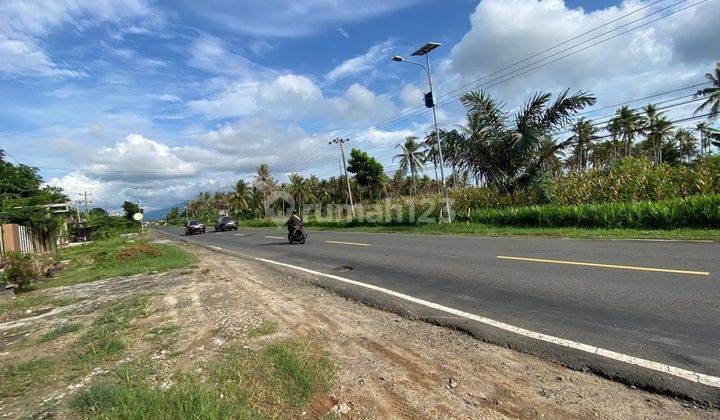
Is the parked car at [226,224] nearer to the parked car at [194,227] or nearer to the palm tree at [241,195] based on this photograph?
the parked car at [194,227]

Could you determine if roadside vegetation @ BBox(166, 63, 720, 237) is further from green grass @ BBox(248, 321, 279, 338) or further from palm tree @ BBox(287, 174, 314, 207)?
palm tree @ BBox(287, 174, 314, 207)

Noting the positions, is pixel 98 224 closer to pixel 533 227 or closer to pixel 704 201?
pixel 533 227

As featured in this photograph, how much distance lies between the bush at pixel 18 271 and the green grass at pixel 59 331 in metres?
6.66

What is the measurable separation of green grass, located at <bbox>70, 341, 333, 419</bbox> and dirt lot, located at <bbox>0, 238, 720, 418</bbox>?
14cm

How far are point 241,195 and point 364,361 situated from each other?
266 feet

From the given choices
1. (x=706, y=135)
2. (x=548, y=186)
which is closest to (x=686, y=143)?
(x=706, y=135)

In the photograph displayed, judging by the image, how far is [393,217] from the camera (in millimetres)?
28375

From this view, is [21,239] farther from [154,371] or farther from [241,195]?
[241,195]

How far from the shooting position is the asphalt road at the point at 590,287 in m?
4.06

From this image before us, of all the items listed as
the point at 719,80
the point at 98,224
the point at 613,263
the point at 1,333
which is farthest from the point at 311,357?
the point at 98,224

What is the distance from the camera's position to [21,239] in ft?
63.0

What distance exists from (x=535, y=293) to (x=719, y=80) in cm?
4841

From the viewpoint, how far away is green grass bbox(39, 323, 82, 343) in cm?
544

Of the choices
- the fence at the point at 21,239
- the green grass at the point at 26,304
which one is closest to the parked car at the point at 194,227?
the fence at the point at 21,239
